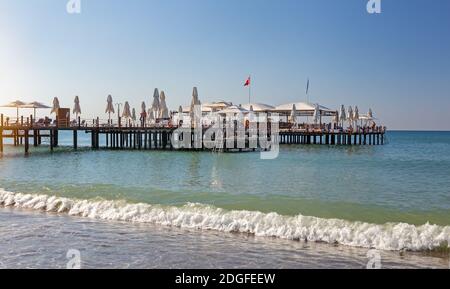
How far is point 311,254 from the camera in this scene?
325 inches

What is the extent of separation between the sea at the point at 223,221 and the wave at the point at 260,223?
0.03 metres

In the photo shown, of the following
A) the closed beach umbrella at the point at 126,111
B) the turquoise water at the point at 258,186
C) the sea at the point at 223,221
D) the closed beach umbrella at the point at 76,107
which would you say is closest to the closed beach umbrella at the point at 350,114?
the closed beach umbrella at the point at 126,111

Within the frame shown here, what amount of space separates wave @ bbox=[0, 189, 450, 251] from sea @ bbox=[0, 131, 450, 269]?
0.08ft

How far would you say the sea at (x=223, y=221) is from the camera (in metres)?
7.93

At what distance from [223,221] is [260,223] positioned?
2.97 feet

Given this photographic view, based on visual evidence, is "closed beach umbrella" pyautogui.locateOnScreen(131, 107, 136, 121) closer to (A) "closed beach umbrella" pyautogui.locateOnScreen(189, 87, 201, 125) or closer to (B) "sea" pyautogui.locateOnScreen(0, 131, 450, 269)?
(A) "closed beach umbrella" pyautogui.locateOnScreen(189, 87, 201, 125)

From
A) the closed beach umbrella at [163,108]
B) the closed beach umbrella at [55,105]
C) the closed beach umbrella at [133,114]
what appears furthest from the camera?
the closed beach umbrella at [133,114]

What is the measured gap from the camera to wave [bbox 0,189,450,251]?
9195mm

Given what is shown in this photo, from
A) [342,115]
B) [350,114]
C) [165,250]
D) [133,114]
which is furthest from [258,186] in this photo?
[350,114]

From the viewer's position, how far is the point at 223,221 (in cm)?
1083

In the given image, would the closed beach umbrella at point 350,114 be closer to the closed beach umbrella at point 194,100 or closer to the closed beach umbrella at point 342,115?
the closed beach umbrella at point 342,115

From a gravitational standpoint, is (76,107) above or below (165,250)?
above

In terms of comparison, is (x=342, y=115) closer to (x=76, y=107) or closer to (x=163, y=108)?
(x=163, y=108)
